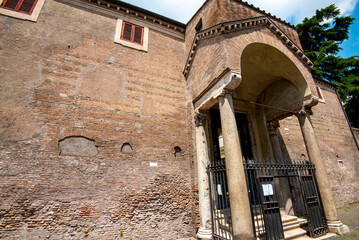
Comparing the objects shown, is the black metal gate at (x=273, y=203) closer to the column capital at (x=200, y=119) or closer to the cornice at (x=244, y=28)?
the column capital at (x=200, y=119)

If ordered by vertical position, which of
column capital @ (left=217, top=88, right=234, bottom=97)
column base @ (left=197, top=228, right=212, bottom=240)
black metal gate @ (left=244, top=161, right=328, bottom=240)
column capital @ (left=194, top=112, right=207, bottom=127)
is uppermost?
column capital @ (left=217, top=88, right=234, bottom=97)

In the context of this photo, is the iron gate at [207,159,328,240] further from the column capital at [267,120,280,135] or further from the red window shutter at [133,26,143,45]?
the red window shutter at [133,26,143,45]

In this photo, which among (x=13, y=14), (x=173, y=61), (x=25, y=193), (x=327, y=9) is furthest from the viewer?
(x=327, y=9)

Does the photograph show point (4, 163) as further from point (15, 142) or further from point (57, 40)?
point (57, 40)

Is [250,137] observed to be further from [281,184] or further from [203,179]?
[203,179]

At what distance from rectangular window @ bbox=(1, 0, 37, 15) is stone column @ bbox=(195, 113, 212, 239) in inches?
284

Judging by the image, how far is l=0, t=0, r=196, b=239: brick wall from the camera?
4676 mm

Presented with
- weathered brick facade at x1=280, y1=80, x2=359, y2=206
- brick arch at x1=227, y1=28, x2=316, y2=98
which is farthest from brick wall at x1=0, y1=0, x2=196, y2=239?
weathered brick facade at x1=280, y1=80, x2=359, y2=206

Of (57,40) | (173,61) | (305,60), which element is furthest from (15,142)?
(305,60)

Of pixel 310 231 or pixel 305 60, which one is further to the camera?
pixel 305 60

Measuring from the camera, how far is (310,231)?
5.12 metres

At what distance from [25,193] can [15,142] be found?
1.40 m

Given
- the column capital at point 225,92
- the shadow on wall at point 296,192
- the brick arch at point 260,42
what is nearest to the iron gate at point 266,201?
the shadow on wall at point 296,192

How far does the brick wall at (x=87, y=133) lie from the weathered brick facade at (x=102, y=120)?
3 centimetres
